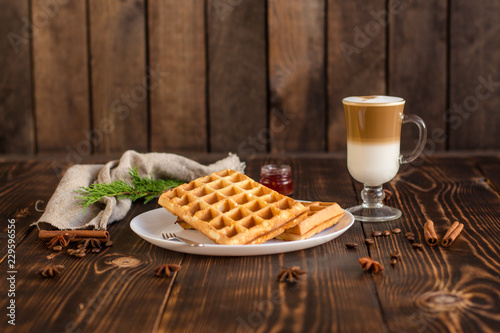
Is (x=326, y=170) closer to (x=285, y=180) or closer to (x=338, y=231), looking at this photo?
(x=285, y=180)

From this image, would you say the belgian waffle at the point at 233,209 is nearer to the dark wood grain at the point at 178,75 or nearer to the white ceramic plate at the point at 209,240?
the white ceramic plate at the point at 209,240

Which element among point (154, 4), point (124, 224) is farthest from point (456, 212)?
point (154, 4)

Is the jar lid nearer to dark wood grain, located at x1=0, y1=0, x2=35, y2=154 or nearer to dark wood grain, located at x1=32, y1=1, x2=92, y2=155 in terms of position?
dark wood grain, located at x1=32, y1=1, x2=92, y2=155

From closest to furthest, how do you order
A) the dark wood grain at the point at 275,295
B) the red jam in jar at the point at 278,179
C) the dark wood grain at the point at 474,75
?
the dark wood grain at the point at 275,295 → the red jam in jar at the point at 278,179 → the dark wood grain at the point at 474,75

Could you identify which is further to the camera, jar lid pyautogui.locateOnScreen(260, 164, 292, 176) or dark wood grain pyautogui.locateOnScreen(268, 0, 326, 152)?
dark wood grain pyautogui.locateOnScreen(268, 0, 326, 152)


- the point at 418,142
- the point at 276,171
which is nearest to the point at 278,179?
the point at 276,171

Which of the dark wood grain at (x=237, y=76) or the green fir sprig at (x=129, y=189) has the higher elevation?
the dark wood grain at (x=237, y=76)

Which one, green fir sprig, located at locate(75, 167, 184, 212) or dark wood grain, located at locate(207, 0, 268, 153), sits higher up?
dark wood grain, located at locate(207, 0, 268, 153)

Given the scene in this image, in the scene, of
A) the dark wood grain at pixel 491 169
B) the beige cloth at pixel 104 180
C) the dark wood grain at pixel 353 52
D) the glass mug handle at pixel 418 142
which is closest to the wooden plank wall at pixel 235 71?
the dark wood grain at pixel 353 52

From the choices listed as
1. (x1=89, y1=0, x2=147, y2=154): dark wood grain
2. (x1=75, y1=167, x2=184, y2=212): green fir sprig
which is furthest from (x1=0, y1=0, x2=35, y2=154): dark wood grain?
(x1=75, y1=167, x2=184, y2=212): green fir sprig
